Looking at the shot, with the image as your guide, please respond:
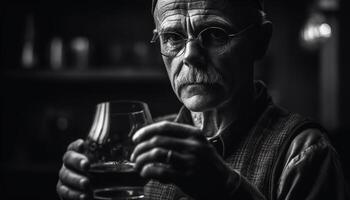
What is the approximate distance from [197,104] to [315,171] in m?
0.32

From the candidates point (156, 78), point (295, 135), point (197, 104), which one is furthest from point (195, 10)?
point (156, 78)

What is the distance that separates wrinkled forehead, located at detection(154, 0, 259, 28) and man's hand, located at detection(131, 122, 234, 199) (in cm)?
48

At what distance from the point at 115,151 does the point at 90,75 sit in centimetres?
199

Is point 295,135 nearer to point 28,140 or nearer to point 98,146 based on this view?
point 98,146

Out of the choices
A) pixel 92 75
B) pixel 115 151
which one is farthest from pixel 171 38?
pixel 92 75

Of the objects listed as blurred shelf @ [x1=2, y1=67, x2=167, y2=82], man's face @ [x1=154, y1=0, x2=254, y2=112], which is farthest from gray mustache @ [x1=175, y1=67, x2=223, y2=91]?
blurred shelf @ [x1=2, y1=67, x2=167, y2=82]

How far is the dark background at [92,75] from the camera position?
8.89ft

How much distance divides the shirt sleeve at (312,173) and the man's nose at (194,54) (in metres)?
0.31

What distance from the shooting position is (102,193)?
0.72m

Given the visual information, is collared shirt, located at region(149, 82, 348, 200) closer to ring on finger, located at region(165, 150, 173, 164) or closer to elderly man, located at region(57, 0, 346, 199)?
elderly man, located at region(57, 0, 346, 199)

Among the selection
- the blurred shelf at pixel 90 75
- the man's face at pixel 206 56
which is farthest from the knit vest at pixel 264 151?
the blurred shelf at pixel 90 75

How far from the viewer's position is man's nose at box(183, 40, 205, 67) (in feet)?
3.51

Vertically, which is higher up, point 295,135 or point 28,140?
point 295,135

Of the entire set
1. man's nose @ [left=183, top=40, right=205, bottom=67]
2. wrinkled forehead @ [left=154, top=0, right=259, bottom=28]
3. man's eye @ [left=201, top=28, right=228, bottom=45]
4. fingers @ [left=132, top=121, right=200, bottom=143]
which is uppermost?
wrinkled forehead @ [left=154, top=0, right=259, bottom=28]
